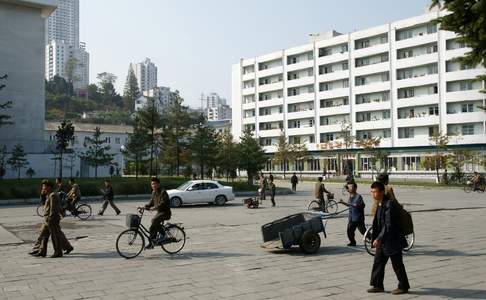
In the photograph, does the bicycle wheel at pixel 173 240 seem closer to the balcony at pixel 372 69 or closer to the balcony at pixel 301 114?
the balcony at pixel 372 69

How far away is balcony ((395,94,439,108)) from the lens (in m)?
67.6

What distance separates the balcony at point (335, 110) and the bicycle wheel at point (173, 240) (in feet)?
227

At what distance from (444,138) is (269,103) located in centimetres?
3806

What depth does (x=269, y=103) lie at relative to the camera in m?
91.6

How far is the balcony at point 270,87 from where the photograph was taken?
295ft

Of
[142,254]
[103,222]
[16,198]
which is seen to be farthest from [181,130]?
[142,254]

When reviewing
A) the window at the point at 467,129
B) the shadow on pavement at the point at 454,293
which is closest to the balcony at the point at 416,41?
the window at the point at 467,129

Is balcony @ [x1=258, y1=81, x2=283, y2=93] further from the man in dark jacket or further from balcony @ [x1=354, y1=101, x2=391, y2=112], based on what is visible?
the man in dark jacket

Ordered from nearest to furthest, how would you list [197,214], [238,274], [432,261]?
[238,274]
[432,261]
[197,214]

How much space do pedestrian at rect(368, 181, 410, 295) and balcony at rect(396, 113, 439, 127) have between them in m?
64.0

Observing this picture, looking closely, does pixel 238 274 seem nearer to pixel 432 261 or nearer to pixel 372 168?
pixel 432 261

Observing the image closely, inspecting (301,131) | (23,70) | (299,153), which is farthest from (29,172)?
(301,131)

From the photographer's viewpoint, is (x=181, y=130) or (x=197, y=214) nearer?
(x=197, y=214)

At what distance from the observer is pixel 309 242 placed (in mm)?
11367
